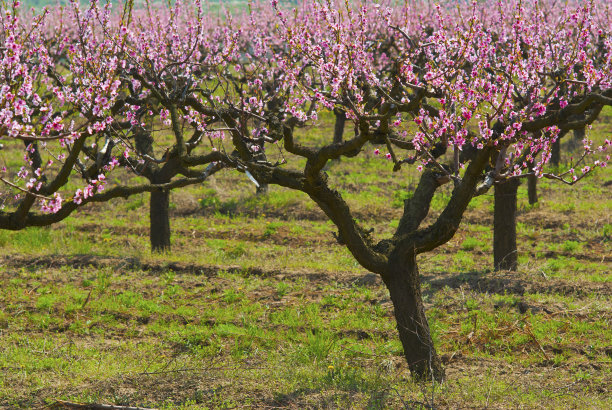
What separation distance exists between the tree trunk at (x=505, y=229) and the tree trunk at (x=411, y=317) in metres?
5.88

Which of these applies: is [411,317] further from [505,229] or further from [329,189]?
[505,229]

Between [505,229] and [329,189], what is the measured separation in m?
6.95

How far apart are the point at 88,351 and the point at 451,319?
5801mm

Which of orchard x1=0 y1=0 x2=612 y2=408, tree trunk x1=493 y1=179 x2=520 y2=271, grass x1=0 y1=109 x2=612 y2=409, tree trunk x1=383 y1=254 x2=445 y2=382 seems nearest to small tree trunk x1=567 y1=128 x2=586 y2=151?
orchard x1=0 y1=0 x2=612 y2=408

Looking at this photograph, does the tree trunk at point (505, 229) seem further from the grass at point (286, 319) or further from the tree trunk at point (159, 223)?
the tree trunk at point (159, 223)

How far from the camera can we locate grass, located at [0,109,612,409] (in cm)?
822

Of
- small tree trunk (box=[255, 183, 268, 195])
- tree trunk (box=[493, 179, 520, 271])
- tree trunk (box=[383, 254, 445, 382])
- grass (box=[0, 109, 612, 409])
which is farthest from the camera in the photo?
small tree trunk (box=[255, 183, 268, 195])

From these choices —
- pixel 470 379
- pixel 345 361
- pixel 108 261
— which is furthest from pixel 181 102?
pixel 108 261

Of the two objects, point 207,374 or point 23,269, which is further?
point 23,269

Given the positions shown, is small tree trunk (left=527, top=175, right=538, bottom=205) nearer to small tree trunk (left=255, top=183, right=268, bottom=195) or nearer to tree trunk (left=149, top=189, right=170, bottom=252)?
small tree trunk (left=255, top=183, right=268, bottom=195)

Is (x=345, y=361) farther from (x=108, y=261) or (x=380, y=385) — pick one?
(x=108, y=261)

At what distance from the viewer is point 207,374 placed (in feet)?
28.9

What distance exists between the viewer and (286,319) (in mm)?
11180

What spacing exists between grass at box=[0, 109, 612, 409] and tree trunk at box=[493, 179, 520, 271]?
60 centimetres
